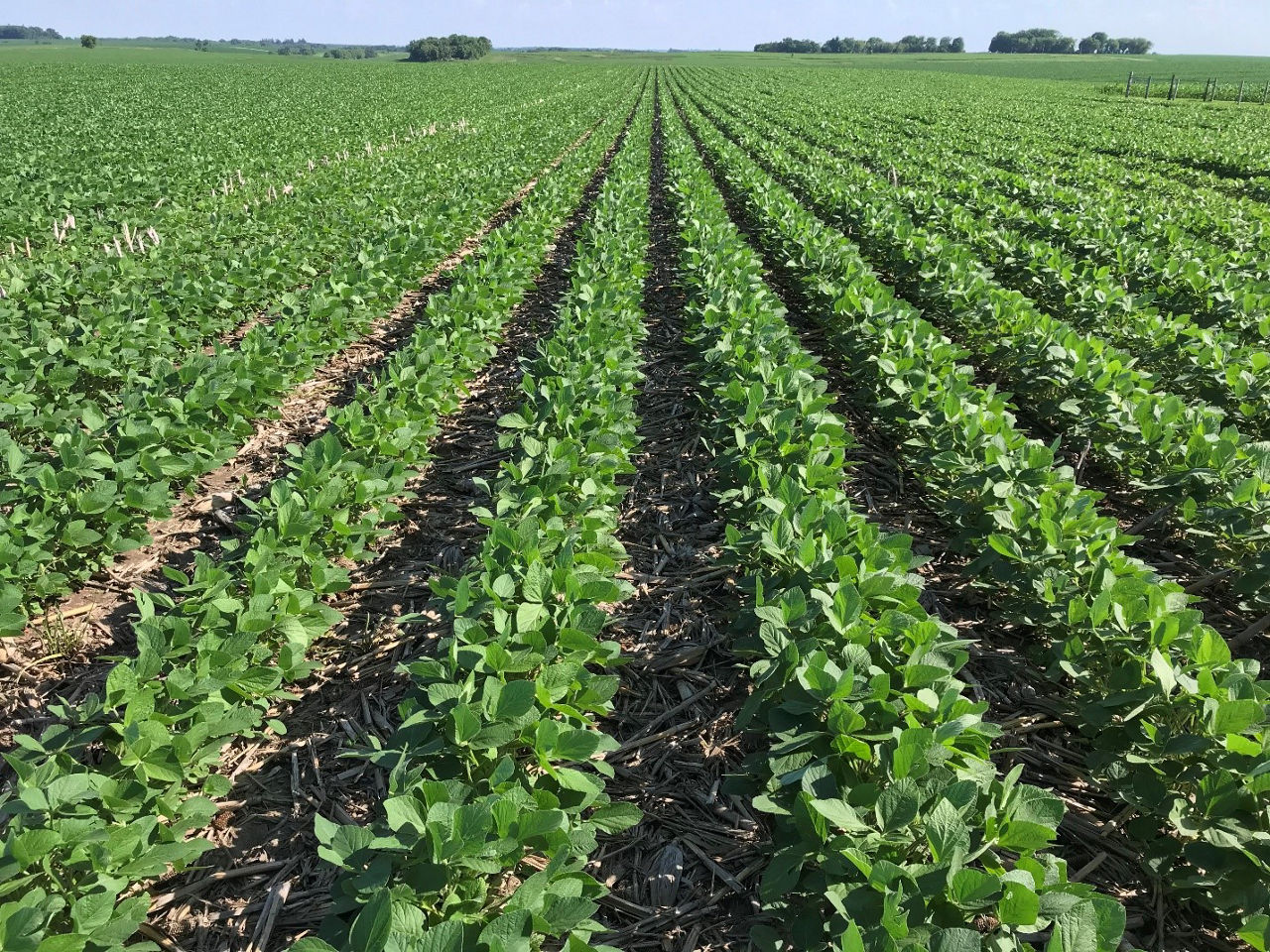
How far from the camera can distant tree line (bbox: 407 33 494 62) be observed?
110 metres

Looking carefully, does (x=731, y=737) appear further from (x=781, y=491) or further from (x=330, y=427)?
(x=330, y=427)

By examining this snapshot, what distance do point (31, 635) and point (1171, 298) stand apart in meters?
11.0

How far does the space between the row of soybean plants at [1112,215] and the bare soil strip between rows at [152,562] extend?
28.2ft

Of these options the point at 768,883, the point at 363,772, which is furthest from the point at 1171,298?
the point at 363,772

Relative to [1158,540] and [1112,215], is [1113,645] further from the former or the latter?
[1112,215]

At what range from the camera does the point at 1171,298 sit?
8445mm

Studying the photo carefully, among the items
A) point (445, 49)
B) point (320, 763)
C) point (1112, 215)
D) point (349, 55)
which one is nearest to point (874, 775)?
point (320, 763)

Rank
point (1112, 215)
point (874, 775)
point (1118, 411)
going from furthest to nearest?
1. point (1112, 215)
2. point (1118, 411)
3. point (874, 775)

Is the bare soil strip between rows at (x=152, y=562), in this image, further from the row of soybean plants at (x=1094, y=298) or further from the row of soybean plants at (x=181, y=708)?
the row of soybean plants at (x=1094, y=298)

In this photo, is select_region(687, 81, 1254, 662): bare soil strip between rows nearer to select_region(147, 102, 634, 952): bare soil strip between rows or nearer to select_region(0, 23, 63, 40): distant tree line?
select_region(147, 102, 634, 952): bare soil strip between rows

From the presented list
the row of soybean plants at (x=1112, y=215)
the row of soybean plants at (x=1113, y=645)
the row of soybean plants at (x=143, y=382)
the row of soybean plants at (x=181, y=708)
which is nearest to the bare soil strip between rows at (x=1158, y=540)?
the row of soybean plants at (x=1113, y=645)

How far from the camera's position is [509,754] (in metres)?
2.81

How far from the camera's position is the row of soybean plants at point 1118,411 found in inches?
156

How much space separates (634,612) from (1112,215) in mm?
12147
